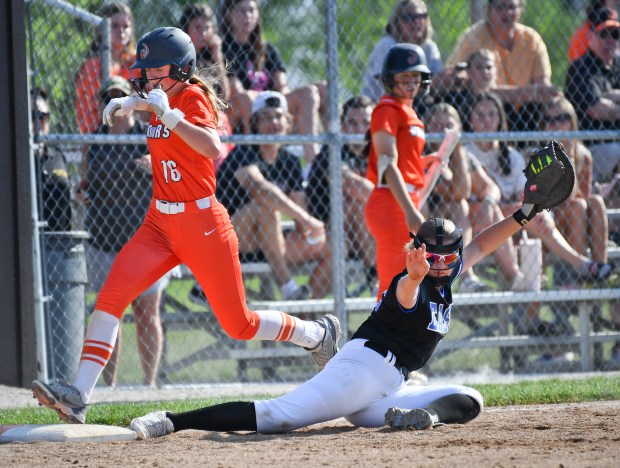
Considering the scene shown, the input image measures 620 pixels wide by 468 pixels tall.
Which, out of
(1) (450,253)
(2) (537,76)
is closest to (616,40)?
(2) (537,76)

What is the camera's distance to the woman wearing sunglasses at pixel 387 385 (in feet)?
15.0

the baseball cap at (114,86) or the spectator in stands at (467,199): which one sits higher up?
the baseball cap at (114,86)

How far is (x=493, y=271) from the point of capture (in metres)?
8.62

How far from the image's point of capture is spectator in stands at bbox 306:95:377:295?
7824mm

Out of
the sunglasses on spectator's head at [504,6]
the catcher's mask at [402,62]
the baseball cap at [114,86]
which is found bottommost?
the baseball cap at [114,86]

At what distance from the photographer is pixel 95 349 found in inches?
191

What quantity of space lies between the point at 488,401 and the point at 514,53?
417 cm

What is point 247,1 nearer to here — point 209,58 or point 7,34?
point 209,58

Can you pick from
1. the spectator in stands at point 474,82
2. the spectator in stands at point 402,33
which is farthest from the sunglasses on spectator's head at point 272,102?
the spectator in stands at point 474,82

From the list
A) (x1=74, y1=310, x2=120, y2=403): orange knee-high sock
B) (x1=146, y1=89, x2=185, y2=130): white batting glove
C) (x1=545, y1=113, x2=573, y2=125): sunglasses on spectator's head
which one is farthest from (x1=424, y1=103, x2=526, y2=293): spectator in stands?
(x1=74, y1=310, x2=120, y2=403): orange knee-high sock

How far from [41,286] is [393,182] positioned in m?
2.59

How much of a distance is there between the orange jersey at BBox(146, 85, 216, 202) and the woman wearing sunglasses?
1098 millimetres

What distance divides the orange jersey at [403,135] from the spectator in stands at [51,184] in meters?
2.22

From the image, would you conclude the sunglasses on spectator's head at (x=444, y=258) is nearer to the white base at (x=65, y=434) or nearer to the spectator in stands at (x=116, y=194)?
the white base at (x=65, y=434)
